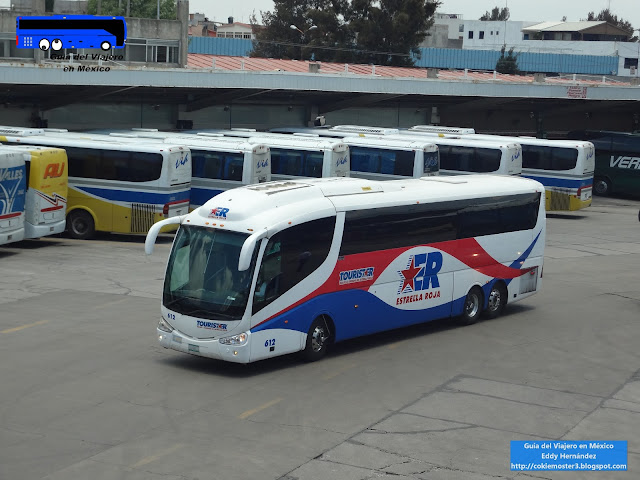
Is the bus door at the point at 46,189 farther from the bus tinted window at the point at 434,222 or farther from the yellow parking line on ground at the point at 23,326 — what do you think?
the bus tinted window at the point at 434,222

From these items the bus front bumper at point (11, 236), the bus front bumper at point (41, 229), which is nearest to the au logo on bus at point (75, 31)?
the bus front bumper at point (41, 229)

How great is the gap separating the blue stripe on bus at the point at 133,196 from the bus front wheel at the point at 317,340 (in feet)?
41.2

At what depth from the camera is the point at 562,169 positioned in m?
37.7

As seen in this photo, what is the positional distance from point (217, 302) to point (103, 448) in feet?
12.3

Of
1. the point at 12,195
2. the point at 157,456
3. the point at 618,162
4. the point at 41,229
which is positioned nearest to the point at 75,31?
the point at 41,229

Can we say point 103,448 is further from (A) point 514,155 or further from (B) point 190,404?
(A) point 514,155

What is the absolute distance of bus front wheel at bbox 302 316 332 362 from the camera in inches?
609

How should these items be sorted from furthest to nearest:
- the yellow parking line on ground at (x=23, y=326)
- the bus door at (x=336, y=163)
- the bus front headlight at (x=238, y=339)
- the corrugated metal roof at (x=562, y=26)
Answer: the corrugated metal roof at (x=562, y=26) < the bus door at (x=336, y=163) < the yellow parking line on ground at (x=23, y=326) < the bus front headlight at (x=238, y=339)

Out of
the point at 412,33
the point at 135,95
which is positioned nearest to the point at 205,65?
the point at 135,95

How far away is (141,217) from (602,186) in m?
26.7

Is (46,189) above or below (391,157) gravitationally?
below

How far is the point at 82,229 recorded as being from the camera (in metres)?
28.4

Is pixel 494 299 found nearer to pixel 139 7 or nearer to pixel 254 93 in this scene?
pixel 254 93

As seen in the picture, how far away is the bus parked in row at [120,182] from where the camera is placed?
2747 centimetres
